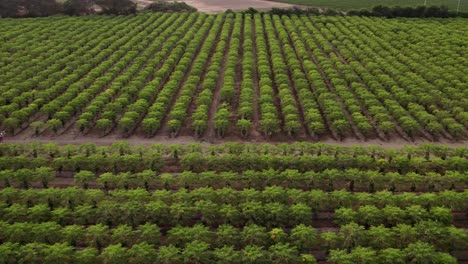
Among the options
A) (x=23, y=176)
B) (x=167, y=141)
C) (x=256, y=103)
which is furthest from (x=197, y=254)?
(x=256, y=103)

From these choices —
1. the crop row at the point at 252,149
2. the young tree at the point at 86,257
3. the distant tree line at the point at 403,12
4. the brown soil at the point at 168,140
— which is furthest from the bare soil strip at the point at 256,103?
the distant tree line at the point at 403,12

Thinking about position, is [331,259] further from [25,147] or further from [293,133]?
[25,147]

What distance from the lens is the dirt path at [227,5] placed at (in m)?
89.9

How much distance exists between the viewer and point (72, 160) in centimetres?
2283

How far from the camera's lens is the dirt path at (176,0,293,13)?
295 feet

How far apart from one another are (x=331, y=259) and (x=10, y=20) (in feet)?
226

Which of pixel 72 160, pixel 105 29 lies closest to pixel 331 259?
pixel 72 160

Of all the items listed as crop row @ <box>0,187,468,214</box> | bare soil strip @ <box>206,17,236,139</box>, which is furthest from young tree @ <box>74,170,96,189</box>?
bare soil strip @ <box>206,17,236,139</box>

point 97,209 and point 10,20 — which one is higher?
point 10,20

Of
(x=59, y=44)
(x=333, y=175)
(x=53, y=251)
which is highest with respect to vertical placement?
(x=59, y=44)

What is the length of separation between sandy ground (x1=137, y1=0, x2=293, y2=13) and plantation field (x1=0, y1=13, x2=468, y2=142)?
32.5m

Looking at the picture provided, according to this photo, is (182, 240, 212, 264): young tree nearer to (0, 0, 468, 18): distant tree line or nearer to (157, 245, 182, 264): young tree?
(157, 245, 182, 264): young tree

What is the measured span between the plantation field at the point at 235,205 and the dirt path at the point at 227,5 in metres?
69.5

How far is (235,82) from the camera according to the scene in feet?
129
